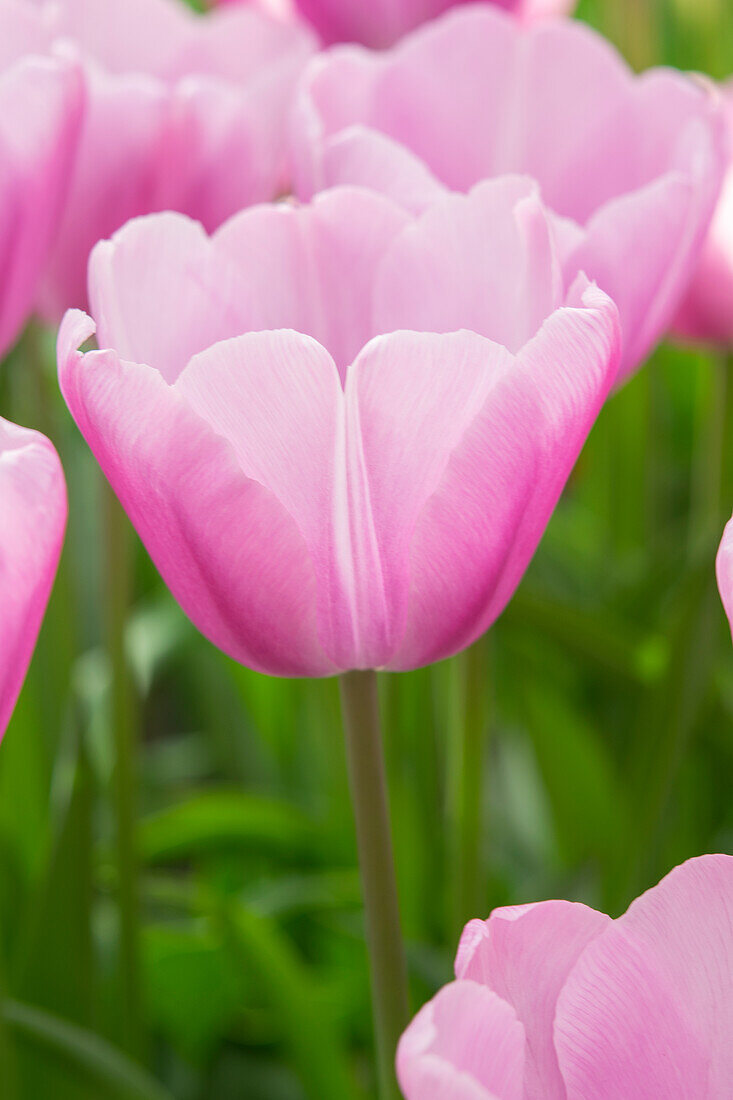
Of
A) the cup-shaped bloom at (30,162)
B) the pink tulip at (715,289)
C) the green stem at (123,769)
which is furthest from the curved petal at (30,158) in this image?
the pink tulip at (715,289)

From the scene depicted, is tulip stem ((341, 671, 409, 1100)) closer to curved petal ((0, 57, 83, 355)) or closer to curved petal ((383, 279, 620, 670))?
curved petal ((383, 279, 620, 670))

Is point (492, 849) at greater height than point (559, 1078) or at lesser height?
lesser

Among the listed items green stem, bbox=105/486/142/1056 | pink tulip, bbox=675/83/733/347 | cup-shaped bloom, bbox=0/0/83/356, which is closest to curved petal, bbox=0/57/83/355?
cup-shaped bloom, bbox=0/0/83/356

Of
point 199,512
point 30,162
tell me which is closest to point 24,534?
point 199,512

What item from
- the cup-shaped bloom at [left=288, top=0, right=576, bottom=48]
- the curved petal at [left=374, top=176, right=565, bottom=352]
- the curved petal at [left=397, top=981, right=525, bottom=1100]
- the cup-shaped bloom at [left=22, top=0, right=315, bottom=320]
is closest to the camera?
the curved petal at [left=397, top=981, right=525, bottom=1100]

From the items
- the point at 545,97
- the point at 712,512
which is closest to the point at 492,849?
the point at 712,512

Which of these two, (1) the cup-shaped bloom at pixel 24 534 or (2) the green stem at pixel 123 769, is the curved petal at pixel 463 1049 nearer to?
(1) the cup-shaped bloom at pixel 24 534

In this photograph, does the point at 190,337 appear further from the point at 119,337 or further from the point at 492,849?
the point at 492,849
